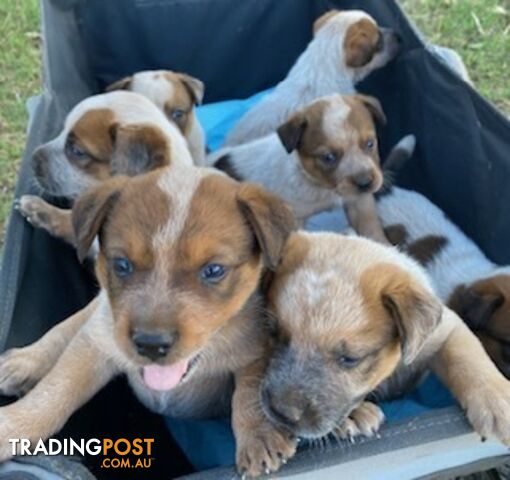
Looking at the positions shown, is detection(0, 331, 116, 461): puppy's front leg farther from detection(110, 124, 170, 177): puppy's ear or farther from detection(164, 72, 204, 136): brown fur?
detection(164, 72, 204, 136): brown fur

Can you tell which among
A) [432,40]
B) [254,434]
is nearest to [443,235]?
[254,434]

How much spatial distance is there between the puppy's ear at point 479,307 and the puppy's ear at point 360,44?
1.45 meters

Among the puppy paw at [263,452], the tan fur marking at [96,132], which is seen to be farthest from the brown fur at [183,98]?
the puppy paw at [263,452]

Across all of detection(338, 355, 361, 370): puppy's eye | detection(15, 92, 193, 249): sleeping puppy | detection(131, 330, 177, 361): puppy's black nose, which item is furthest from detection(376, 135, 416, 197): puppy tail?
detection(131, 330, 177, 361): puppy's black nose

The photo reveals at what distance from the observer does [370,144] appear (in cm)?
394

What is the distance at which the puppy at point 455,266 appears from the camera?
3.23m

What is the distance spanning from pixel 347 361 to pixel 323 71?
2.31m

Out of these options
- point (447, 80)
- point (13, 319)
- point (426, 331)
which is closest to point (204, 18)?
point (447, 80)

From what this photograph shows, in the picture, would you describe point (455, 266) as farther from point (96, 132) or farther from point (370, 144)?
point (96, 132)

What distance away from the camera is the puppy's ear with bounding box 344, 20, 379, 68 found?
4238mm

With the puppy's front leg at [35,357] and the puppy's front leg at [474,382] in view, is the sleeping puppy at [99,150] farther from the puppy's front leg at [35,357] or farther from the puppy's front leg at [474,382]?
the puppy's front leg at [474,382]

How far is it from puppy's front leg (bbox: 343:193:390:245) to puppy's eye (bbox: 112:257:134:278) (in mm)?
1640

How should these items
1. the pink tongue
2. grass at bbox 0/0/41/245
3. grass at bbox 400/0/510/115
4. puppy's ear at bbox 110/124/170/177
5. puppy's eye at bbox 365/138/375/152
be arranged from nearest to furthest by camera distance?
the pink tongue
puppy's ear at bbox 110/124/170/177
puppy's eye at bbox 365/138/375/152
grass at bbox 0/0/41/245
grass at bbox 400/0/510/115

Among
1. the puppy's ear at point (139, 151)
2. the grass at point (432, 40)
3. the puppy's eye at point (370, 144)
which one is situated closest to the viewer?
the puppy's ear at point (139, 151)
